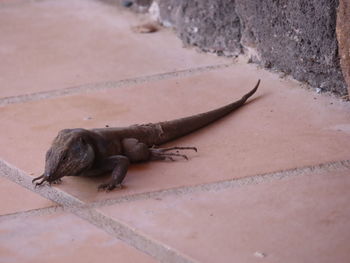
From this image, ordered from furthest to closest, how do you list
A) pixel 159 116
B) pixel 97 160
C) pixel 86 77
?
pixel 86 77 → pixel 159 116 → pixel 97 160

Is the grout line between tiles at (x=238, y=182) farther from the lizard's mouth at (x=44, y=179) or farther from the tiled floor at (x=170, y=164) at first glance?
the lizard's mouth at (x=44, y=179)

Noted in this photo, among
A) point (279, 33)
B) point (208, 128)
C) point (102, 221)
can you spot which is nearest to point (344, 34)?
point (279, 33)

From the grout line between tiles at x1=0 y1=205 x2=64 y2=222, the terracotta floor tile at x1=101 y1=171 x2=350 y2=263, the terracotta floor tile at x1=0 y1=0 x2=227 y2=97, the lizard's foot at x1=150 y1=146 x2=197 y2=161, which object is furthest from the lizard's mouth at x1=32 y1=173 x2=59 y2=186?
the terracotta floor tile at x1=0 y1=0 x2=227 y2=97

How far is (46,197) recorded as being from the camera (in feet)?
9.31

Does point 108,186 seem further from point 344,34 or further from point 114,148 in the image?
point 344,34

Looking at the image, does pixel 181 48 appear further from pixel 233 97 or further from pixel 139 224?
pixel 139 224

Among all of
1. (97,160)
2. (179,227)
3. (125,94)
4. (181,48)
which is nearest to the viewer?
(179,227)

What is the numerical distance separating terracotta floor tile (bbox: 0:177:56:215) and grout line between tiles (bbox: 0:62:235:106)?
88cm

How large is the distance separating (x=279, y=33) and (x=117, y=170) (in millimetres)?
1176

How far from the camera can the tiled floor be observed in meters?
2.44

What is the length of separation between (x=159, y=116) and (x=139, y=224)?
3.18ft

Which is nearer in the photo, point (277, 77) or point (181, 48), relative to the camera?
point (277, 77)

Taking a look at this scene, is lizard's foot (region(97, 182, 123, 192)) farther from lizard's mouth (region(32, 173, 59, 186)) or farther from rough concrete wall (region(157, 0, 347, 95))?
rough concrete wall (region(157, 0, 347, 95))

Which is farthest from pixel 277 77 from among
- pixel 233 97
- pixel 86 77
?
pixel 86 77
